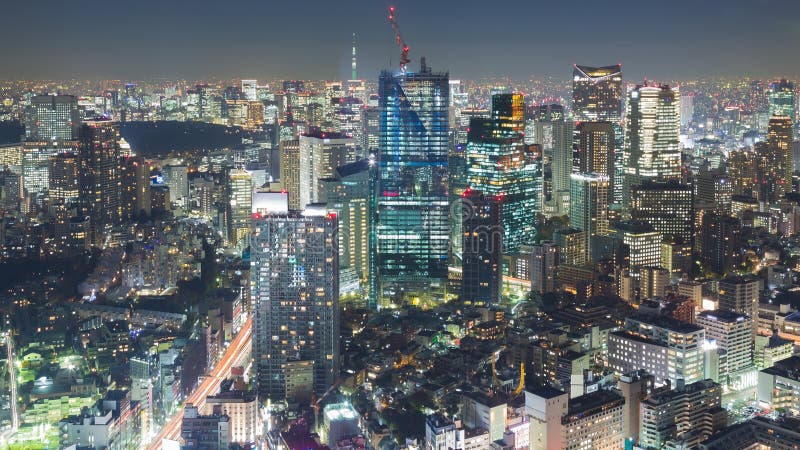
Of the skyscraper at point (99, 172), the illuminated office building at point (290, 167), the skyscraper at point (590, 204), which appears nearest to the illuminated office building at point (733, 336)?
the skyscraper at point (590, 204)

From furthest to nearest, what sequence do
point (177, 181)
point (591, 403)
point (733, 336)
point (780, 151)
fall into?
1. point (177, 181)
2. point (780, 151)
3. point (733, 336)
4. point (591, 403)

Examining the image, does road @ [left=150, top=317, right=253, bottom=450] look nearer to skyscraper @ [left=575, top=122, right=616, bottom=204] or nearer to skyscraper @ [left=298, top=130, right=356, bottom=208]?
skyscraper @ [left=298, top=130, right=356, bottom=208]

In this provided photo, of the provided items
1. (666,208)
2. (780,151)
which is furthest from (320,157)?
(780,151)

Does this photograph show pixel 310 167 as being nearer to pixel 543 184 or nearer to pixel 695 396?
pixel 543 184

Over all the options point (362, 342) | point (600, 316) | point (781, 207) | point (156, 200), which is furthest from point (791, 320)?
point (156, 200)

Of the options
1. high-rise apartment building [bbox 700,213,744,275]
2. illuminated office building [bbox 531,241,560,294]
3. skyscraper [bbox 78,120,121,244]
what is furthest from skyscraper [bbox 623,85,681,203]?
skyscraper [bbox 78,120,121,244]

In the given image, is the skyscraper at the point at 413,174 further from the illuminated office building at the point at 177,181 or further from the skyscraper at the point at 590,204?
the illuminated office building at the point at 177,181

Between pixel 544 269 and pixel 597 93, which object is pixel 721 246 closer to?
pixel 544 269
